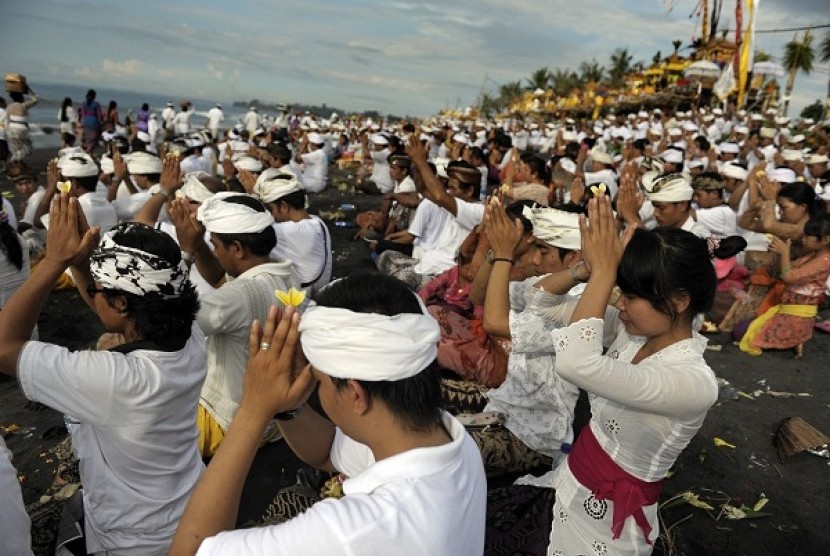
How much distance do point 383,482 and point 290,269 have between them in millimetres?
2857

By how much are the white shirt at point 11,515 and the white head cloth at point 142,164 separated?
622cm

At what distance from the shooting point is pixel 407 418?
155cm

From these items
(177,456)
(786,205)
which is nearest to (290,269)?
(177,456)

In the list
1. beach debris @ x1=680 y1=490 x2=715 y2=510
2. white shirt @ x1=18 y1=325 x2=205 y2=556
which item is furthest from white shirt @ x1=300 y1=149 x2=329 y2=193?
white shirt @ x1=18 y1=325 x2=205 y2=556

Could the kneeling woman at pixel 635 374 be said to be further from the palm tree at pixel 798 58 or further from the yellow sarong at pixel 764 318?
the palm tree at pixel 798 58

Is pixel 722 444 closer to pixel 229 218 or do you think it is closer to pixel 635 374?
pixel 635 374

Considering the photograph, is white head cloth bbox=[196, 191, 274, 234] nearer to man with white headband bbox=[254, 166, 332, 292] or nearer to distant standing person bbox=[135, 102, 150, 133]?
man with white headband bbox=[254, 166, 332, 292]

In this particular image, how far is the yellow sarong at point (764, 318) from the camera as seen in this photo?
677 cm

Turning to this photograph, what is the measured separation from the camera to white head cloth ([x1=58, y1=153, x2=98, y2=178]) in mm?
6738

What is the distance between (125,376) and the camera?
2266mm

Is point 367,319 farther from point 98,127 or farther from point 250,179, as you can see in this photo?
point 98,127

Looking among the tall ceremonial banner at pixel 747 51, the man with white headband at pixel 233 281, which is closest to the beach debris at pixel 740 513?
the man with white headband at pixel 233 281

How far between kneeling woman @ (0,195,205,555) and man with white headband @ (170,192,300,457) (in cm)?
94

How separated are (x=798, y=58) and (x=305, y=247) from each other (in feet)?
168
